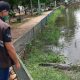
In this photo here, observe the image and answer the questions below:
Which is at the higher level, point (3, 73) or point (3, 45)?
point (3, 45)

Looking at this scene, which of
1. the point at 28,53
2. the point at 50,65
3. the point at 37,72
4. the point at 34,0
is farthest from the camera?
the point at 34,0

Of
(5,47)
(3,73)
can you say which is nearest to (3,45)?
(5,47)

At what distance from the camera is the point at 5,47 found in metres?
5.20

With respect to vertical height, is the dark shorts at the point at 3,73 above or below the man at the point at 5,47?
below

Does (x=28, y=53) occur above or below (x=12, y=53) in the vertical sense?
below

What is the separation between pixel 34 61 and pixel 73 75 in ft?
10.4

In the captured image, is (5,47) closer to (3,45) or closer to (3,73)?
(3,45)

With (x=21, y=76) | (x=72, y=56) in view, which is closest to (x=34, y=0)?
(x=72, y=56)

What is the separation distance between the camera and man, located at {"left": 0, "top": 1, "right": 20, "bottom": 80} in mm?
5113

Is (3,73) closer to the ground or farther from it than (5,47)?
closer to the ground

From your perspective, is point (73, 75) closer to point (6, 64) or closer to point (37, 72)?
point (37, 72)

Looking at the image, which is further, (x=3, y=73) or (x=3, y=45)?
(x=3, y=73)

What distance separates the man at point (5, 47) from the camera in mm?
5113

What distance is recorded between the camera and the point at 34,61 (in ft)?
43.4
